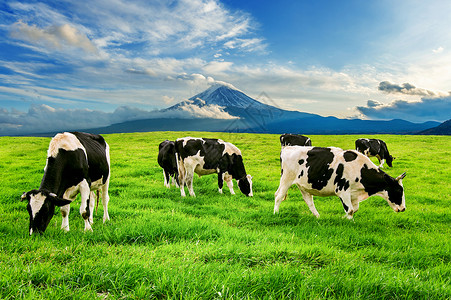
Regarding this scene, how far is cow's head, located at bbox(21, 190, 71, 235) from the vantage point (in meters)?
4.73

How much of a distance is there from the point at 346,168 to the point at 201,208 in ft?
15.6

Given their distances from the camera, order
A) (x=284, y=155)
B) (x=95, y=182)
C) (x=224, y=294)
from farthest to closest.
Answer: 1. (x=284, y=155)
2. (x=95, y=182)
3. (x=224, y=294)

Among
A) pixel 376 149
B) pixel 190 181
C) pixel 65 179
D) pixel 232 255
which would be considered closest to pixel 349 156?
pixel 232 255

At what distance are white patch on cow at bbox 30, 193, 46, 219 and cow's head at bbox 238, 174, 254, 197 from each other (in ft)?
26.0

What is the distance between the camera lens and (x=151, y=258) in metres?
3.87

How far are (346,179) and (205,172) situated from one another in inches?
245

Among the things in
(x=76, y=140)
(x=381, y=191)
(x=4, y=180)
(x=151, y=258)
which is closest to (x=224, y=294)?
(x=151, y=258)

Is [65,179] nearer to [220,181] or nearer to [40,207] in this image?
[40,207]

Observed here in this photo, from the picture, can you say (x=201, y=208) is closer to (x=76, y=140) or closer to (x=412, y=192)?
(x=76, y=140)

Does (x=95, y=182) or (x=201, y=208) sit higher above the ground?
(x=95, y=182)

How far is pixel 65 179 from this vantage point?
5.54m

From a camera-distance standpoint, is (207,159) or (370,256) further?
(207,159)

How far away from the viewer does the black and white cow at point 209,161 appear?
11.3 metres

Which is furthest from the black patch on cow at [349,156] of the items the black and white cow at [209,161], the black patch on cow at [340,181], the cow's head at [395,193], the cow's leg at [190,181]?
the cow's leg at [190,181]
